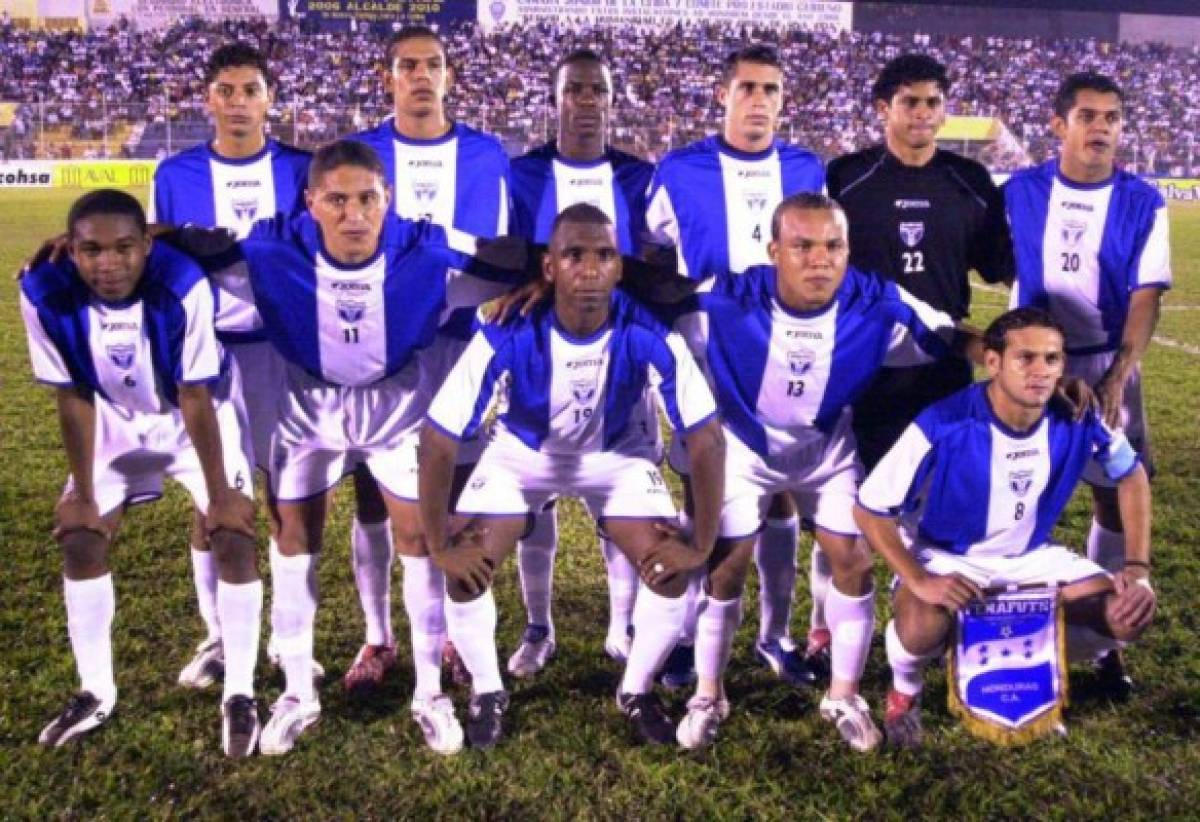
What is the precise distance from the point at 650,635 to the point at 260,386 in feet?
4.95

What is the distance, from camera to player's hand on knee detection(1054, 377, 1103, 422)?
3.21m

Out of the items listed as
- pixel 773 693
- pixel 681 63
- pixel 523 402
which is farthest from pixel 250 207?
pixel 681 63

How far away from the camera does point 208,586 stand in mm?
3705

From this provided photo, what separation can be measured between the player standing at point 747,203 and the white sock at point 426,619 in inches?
33.9

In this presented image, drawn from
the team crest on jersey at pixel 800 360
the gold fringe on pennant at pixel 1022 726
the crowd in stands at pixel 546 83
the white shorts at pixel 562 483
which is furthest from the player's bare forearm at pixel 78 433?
the crowd in stands at pixel 546 83

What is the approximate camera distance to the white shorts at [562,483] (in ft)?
10.7

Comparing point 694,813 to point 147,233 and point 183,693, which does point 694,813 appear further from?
point 147,233

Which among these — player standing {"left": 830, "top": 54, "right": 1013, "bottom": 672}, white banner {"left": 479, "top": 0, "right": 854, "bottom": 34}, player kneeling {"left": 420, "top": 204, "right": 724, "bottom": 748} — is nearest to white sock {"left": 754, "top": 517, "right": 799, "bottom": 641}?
player standing {"left": 830, "top": 54, "right": 1013, "bottom": 672}

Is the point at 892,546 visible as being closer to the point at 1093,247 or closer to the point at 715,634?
the point at 715,634

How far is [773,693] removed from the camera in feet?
11.6

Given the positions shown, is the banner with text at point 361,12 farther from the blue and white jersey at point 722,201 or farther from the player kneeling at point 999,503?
the player kneeling at point 999,503

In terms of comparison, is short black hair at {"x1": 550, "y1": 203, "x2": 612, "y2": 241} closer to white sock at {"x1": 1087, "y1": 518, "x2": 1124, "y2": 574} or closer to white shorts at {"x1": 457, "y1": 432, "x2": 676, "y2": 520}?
white shorts at {"x1": 457, "y1": 432, "x2": 676, "y2": 520}

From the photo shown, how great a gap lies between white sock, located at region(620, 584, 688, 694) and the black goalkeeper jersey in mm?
1343

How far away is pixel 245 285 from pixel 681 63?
33.2m
